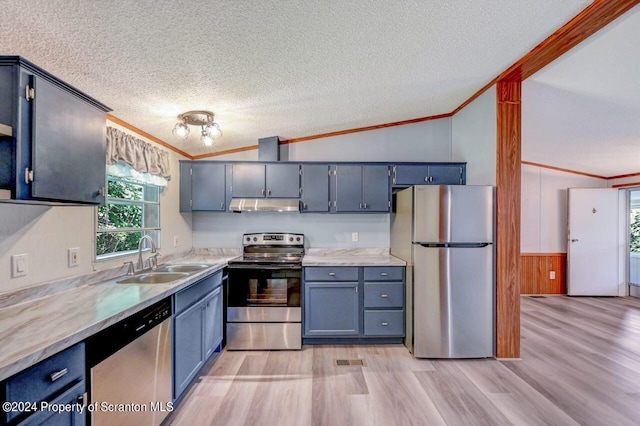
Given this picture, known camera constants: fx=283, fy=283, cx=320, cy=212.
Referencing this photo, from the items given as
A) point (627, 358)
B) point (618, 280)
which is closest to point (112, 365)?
point (627, 358)

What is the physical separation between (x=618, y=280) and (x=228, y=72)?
6.90 m

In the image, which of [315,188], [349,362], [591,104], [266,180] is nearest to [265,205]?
[266,180]

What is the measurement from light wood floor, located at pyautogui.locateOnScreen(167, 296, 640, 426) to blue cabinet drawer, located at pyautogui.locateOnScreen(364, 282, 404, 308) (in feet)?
1.49

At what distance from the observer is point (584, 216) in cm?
494

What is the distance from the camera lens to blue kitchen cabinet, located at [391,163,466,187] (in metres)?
3.31

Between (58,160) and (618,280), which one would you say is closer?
(58,160)

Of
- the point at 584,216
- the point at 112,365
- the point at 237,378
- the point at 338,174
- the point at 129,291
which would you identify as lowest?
the point at 237,378

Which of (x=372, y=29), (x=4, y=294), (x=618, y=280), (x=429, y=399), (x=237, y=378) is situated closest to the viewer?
(x=4, y=294)

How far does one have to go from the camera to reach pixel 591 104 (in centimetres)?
281

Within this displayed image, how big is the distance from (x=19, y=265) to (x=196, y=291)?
1.02m

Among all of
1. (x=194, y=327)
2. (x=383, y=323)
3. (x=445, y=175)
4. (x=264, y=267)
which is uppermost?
(x=445, y=175)

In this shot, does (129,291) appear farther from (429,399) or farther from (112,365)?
(429,399)

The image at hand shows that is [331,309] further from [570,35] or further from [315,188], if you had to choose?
[570,35]

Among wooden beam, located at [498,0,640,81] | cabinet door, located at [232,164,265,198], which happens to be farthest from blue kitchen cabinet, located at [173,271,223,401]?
wooden beam, located at [498,0,640,81]
